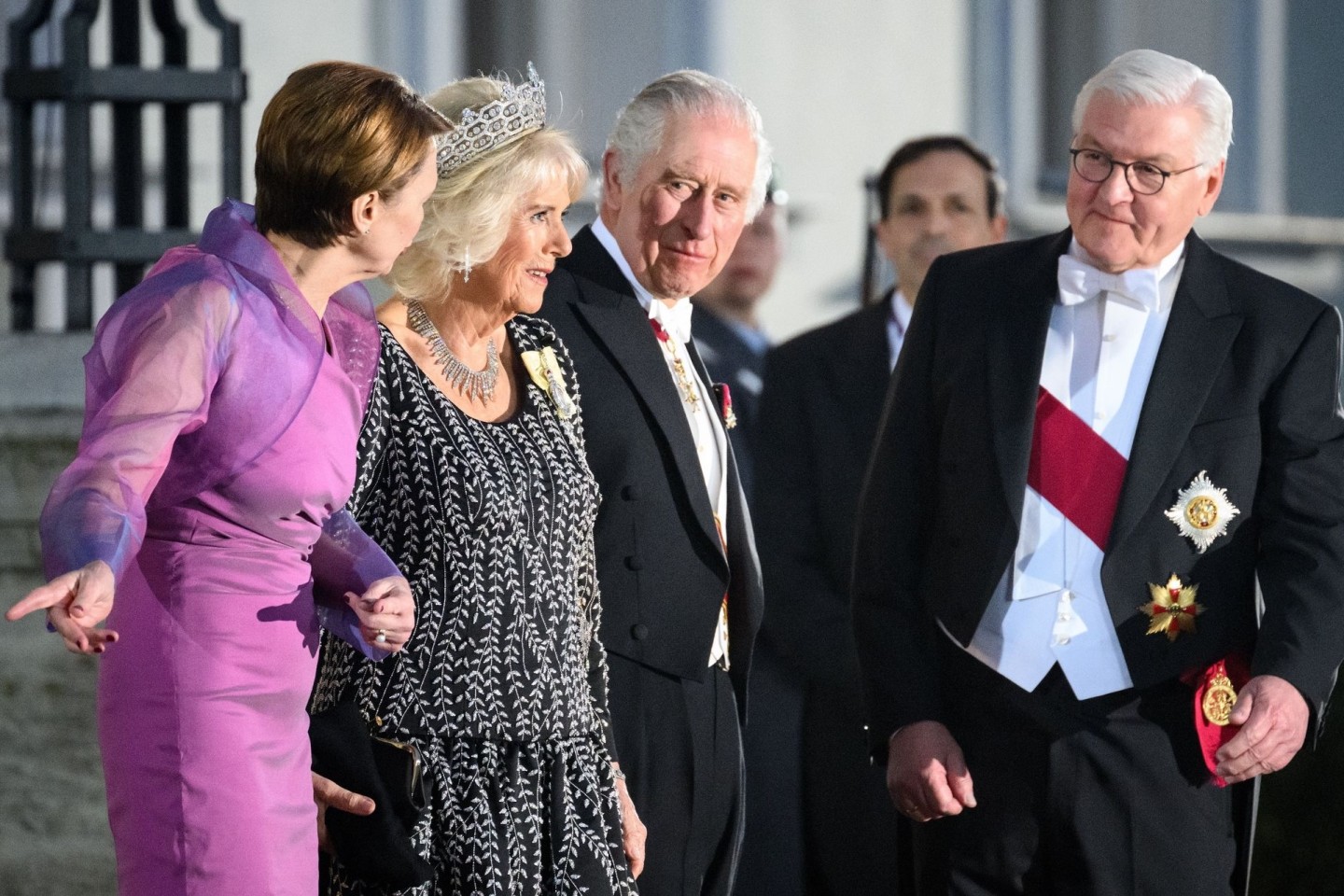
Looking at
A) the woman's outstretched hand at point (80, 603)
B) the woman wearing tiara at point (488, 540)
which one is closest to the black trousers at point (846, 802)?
the woman wearing tiara at point (488, 540)

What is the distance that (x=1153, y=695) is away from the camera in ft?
10.8

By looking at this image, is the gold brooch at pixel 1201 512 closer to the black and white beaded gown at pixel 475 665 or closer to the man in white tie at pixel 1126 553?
the man in white tie at pixel 1126 553

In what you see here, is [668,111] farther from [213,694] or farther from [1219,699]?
[213,694]

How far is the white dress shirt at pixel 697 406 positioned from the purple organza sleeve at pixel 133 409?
1175mm

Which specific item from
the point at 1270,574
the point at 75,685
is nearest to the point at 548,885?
the point at 1270,574

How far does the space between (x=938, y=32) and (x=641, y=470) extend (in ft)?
18.0

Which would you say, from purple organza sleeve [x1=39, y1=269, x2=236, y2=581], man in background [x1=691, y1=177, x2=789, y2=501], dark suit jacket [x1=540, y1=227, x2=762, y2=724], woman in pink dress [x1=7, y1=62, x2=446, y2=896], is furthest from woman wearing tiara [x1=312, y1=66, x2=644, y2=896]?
man in background [x1=691, y1=177, x2=789, y2=501]

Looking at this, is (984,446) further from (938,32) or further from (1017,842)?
(938,32)

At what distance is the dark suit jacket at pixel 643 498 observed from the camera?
10.9ft

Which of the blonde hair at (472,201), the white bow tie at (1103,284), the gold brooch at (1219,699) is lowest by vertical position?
the gold brooch at (1219,699)

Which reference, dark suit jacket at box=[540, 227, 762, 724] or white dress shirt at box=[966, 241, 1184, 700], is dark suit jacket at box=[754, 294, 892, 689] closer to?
dark suit jacket at box=[540, 227, 762, 724]

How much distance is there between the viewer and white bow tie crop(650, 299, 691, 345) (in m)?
3.58

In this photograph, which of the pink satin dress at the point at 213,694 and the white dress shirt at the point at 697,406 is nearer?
the pink satin dress at the point at 213,694

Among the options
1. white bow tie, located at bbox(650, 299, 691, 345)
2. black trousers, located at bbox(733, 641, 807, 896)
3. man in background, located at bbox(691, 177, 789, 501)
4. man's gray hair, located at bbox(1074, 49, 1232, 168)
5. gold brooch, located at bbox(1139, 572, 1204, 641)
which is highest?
man's gray hair, located at bbox(1074, 49, 1232, 168)
